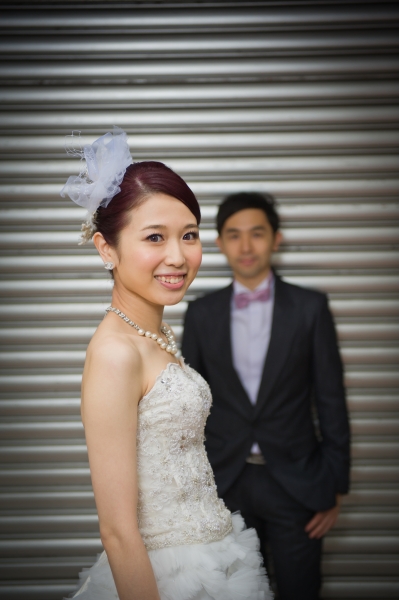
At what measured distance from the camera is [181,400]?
1.62 m

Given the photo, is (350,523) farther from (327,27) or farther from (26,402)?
(327,27)

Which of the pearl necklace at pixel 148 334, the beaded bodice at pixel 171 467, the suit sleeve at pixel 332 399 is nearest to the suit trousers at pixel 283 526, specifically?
the suit sleeve at pixel 332 399

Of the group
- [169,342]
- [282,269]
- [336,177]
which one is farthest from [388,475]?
[169,342]

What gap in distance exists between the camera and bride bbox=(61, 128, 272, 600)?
4.95 feet

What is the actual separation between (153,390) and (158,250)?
0.40 metres

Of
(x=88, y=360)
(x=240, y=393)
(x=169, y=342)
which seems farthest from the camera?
(x=240, y=393)

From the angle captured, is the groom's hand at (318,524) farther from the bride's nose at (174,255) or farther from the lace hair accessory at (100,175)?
the lace hair accessory at (100,175)

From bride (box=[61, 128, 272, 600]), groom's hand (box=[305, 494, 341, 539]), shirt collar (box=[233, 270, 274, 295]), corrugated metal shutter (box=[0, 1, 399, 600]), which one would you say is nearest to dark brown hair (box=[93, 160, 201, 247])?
bride (box=[61, 128, 272, 600])

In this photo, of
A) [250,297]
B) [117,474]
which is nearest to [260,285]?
[250,297]

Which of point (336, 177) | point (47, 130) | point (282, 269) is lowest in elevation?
point (282, 269)

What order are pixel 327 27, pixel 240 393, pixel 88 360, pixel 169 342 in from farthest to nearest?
pixel 327 27, pixel 240 393, pixel 169 342, pixel 88 360

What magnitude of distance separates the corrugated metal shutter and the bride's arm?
2034mm

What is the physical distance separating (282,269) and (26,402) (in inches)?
71.6

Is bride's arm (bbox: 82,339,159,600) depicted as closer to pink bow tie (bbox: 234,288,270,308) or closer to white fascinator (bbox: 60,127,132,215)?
white fascinator (bbox: 60,127,132,215)
